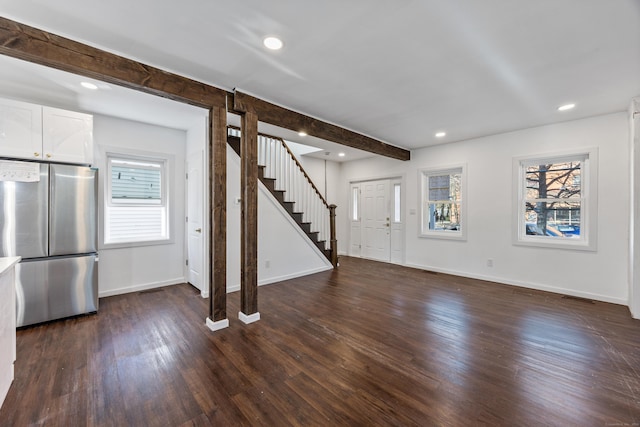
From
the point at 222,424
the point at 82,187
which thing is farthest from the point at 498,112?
the point at 82,187

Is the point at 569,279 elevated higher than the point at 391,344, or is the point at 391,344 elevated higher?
the point at 569,279

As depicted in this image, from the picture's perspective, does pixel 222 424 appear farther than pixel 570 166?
No

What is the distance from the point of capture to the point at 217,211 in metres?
2.87

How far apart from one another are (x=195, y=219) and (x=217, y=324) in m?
1.99

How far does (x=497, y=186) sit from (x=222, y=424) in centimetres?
522

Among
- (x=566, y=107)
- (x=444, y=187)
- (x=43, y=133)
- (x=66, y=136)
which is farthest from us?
(x=444, y=187)

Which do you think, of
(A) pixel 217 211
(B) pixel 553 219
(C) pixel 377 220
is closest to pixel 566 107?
(B) pixel 553 219

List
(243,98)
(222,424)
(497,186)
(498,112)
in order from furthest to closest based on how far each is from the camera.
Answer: (497,186)
(498,112)
(243,98)
(222,424)

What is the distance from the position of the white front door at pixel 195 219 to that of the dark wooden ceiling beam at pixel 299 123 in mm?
1390

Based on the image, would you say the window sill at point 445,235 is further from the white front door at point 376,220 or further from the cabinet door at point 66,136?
the cabinet door at point 66,136

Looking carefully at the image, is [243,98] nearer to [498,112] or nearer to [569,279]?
[498,112]

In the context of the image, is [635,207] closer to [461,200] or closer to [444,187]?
[461,200]

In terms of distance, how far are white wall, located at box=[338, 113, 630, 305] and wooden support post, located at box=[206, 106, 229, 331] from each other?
14.2 feet

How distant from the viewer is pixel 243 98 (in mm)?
3014
